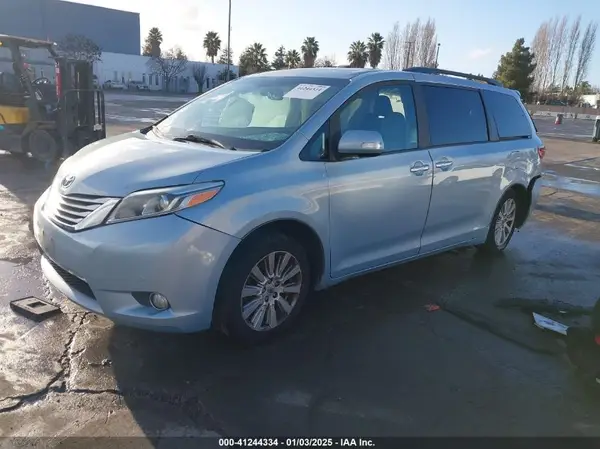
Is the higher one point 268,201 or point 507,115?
point 507,115

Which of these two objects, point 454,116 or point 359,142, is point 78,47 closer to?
point 454,116

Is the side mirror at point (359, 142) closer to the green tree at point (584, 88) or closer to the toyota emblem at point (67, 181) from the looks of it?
the toyota emblem at point (67, 181)

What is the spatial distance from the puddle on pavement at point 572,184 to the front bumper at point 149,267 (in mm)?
9660

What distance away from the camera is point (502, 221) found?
5.70 m

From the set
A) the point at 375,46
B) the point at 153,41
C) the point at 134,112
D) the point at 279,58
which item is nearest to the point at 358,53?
the point at 375,46

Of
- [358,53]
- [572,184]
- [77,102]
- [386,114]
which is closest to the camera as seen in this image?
[386,114]

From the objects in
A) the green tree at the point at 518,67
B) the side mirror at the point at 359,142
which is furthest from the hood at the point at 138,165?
the green tree at the point at 518,67

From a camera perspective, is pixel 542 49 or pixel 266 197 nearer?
pixel 266 197

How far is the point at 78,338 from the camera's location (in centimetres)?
352

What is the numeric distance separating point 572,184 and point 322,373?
10.2m

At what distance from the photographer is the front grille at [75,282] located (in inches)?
123

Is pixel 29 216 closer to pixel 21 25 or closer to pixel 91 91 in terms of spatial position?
pixel 91 91

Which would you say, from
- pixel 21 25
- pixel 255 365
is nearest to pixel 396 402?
pixel 255 365

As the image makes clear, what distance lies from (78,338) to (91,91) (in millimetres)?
7619
